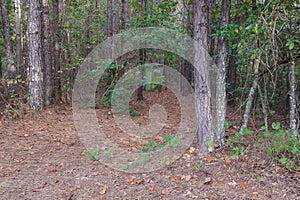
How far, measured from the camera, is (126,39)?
29.1 feet

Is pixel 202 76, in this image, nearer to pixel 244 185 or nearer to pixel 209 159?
pixel 209 159

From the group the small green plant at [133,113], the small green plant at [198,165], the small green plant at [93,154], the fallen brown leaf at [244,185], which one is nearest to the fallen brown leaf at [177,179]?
the small green plant at [198,165]

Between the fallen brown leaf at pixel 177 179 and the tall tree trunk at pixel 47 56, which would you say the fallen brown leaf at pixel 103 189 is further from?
the tall tree trunk at pixel 47 56

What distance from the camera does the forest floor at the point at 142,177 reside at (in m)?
3.46

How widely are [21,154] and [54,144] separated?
70 cm

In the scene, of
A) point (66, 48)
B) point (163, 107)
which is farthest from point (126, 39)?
point (66, 48)

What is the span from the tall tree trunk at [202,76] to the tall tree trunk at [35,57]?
4.88 m

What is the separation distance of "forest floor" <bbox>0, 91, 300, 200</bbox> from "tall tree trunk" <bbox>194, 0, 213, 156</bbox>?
0.33 meters

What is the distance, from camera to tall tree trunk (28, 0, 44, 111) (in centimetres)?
704

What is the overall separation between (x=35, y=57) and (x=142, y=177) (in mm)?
5165

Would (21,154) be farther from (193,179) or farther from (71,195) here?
(193,179)

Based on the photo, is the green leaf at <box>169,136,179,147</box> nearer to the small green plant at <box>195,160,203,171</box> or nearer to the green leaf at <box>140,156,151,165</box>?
the green leaf at <box>140,156,151,165</box>

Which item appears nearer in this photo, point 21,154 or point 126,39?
point 21,154

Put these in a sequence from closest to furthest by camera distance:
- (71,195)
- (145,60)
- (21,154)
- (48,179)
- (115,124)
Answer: (71,195) → (48,179) → (21,154) → (115,124) → (145,60)
